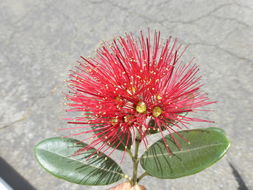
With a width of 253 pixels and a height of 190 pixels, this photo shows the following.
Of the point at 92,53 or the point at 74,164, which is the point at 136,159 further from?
the point at 92,53

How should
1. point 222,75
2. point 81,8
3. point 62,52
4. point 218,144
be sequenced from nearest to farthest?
point 218,144 → point 222,75 → point 62,52 → point 81,8

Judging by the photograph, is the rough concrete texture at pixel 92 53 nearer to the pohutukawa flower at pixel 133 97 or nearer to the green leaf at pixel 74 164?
the green leaf at pixel 74 164

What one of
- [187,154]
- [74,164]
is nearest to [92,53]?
[74,164]

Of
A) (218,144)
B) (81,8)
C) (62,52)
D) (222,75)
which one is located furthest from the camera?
(81,8)

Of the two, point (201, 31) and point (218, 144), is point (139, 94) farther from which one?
point (201, 31)

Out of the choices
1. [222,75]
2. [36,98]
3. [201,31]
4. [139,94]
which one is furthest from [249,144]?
[36,98]

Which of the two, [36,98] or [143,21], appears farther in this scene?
[143,21]

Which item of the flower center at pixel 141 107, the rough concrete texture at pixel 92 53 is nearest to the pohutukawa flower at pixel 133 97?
the flower center at pixel 141 107

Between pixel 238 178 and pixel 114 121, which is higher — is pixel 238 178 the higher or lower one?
the lower one
